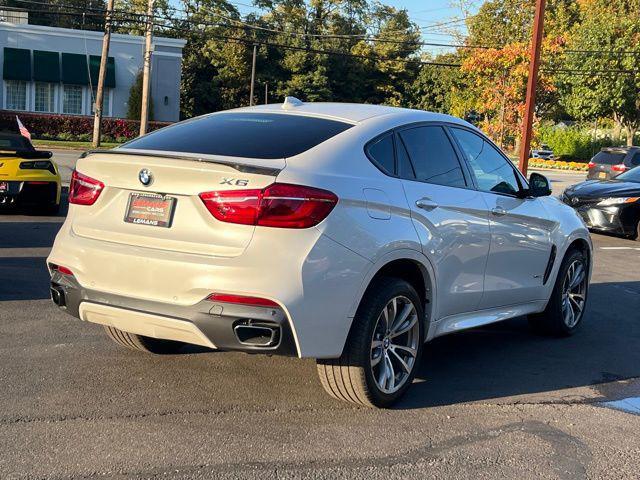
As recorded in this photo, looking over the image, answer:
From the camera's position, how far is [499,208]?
571 centimetres

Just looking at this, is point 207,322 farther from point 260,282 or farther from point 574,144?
point 574,144

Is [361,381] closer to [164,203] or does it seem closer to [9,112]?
[164,203]

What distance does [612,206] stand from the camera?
14.0m

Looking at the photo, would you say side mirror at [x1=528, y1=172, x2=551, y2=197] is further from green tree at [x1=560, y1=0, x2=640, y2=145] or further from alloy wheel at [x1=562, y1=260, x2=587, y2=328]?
green tree at [x1=560, y1=0, x2=640, y2=145]

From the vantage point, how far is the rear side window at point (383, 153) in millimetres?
4699

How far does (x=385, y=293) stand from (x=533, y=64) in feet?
59.7

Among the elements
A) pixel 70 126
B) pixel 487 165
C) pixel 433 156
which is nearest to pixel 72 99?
pixel 70 126

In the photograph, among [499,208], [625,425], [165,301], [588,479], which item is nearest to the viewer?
[588,479]

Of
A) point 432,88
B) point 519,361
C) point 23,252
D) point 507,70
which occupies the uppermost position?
point 507,70

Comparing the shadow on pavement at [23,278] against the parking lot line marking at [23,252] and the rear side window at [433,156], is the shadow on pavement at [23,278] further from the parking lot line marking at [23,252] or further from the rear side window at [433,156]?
the rear side window at [433,156]

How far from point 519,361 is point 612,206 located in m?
9.06

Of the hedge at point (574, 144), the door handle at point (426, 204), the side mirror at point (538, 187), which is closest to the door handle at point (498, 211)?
the side mirror at point (538, 187)

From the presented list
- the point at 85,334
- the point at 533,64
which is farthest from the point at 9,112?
the point at 85,334

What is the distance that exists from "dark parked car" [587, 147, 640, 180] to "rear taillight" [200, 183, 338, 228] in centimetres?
2118
